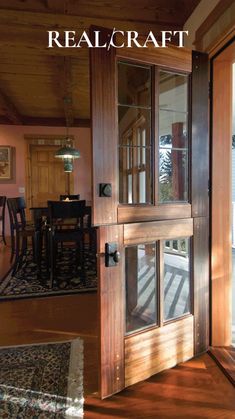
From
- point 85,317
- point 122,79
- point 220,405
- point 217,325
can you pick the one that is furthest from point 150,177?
point 85,317

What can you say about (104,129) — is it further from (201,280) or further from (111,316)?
(201,280)

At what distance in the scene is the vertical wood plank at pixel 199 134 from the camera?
66.7 inches

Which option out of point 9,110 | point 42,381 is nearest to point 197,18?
point 42,381

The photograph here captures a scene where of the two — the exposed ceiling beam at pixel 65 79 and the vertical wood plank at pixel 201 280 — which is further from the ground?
the exposed ceiling beam at pixel 65 79

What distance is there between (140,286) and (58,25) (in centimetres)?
205

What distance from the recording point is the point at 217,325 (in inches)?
74.0

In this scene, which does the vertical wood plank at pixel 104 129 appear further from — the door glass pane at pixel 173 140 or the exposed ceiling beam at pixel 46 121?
the exposed ceiling beam at pixel 46 121

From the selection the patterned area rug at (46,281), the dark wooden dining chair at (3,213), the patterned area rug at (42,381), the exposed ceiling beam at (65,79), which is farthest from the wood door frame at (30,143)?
the patterned area rug at (42,381)

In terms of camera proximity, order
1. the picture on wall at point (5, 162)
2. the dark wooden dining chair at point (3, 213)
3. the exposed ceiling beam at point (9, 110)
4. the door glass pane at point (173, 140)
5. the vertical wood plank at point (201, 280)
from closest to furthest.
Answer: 1. the door glass pane at point (173, 140)
2. the vertical wood plank at point (201, 280)
3. the exposed ceiling beam at point (9, 110)
4. the dark wooden dining chair at point (3, 213)
5. the picture on wall at point (5, 162)

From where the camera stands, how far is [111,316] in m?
1.45

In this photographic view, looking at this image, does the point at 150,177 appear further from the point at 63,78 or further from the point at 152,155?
the point at 63,78

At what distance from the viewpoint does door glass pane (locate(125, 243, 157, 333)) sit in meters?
1.55

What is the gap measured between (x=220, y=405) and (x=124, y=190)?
→ 120 centimetres

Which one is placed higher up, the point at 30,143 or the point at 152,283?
the point at 30,143
